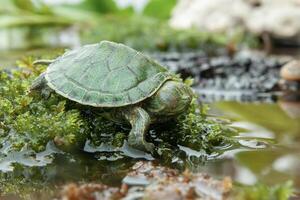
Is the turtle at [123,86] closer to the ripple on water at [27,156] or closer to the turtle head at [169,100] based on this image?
the turtle head at [169,100]

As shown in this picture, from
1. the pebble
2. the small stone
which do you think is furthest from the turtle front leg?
the small stone

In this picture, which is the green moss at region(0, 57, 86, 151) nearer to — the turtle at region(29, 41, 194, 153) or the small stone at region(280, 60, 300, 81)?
the turtle at region(29, 41, 194, 153)

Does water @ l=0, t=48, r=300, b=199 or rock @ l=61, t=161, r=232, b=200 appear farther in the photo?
water @ l=0, t=48, r=300, b=199

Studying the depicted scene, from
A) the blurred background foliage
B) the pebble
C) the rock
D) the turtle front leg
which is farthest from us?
the blurred background foliage

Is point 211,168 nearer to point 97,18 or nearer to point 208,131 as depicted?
point 208,131

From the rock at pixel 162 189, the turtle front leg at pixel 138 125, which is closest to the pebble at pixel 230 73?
the turtle front leg at pixel 138 125

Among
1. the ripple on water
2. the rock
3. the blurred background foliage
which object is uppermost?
the blurred background foliage

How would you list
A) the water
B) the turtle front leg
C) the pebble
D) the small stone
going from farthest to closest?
the pebble → the small stone → the turtle front leg → the water

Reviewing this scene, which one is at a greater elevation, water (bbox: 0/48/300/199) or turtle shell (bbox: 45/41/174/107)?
turtle shell (bbox: 45/41/174/107)
